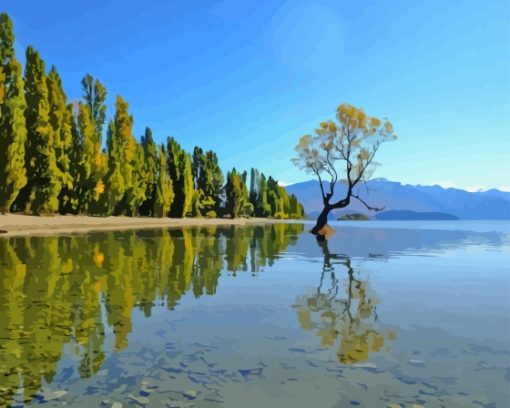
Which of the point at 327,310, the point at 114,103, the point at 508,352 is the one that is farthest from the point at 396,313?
the point at 114,103

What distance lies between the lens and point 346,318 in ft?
26.0

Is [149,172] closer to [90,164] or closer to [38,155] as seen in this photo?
[90,164]

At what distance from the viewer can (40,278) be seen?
12.0m

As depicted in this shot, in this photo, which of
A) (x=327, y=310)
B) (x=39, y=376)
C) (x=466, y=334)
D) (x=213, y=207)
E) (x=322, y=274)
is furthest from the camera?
(x=213, y=207)

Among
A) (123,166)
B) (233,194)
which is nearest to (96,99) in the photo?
(123,166)

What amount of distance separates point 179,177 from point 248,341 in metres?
68.7

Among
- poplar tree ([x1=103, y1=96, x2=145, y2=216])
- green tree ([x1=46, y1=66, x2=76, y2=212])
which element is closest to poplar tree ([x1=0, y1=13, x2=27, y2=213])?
green tree ([x1=46, y1=66, x2=76, y2=212])

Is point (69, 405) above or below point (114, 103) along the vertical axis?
below

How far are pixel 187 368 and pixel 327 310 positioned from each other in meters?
4.08

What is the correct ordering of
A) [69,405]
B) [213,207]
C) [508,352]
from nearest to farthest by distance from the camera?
1. [69,405]
2. [508,352]
3. [213,207]

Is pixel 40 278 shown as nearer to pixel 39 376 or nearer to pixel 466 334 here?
pixel 39 376

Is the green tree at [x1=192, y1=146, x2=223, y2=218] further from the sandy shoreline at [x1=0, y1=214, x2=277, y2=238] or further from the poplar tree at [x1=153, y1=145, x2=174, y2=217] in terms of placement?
the sandy shoreline at [x1=0, y1=214, x2=277, y2=238]

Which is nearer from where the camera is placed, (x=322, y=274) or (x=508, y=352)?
(x=508, y=352)

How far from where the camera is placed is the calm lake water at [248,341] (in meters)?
4.54
